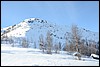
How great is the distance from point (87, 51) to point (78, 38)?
122ft

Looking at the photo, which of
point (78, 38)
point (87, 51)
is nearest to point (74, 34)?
point (78, 38)

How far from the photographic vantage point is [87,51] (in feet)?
253

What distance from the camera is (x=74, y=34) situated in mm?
41250

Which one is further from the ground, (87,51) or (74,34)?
(74,34)

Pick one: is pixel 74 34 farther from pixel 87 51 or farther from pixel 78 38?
pixel 87 51

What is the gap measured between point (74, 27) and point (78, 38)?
218 cm

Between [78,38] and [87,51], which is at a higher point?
[78,38]

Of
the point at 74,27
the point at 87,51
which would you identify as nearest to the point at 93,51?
the point at 87,51

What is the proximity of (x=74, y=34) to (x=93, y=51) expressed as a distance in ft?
→ 125

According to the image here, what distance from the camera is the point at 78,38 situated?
41.1m

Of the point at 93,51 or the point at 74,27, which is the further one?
the point at 93,51

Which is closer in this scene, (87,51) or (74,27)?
(74,27)

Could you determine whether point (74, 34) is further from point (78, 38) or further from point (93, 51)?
point (93, 51)

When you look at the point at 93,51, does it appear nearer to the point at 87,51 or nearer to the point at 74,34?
the point at 87,51
